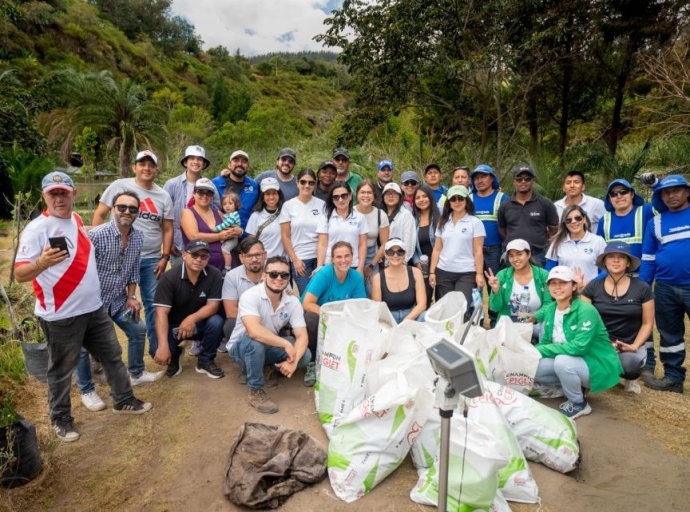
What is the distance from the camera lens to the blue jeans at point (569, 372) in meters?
3.32

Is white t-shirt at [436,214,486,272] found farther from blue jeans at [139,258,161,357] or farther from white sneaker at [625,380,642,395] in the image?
blue jeans at [139,258,161,357]

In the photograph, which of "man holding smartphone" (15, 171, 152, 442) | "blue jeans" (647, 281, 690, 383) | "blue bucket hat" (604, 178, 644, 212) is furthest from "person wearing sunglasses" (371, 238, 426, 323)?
"man holding smartphone" (15, 171, 152, 442)

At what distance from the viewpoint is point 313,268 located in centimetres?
459

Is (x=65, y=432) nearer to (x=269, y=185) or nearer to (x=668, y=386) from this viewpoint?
(x=269, y=185)

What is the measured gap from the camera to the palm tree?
16812 millimetres

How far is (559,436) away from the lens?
2.77 m

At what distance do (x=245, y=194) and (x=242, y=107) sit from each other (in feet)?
108

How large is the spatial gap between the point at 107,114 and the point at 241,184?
49.6ft

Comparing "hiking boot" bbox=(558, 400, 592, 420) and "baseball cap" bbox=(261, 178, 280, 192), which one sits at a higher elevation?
"baseball cap" bbox=(261, 178, 280, 192)

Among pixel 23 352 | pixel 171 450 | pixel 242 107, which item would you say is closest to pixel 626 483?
pixel 171 450

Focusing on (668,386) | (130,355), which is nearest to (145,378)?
(130,355)

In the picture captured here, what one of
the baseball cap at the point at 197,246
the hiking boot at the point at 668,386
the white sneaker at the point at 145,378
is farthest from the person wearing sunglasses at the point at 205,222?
the hiking boot at the point at 668,386

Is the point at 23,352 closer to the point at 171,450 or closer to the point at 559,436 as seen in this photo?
the point at 171,450

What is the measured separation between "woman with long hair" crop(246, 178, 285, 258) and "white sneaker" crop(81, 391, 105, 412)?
1889mm
